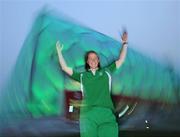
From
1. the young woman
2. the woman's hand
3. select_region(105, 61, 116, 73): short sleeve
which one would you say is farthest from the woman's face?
the woman's hand

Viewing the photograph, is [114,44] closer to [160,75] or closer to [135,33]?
[135,33]

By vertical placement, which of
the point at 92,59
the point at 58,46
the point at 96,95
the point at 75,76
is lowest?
the point at 96,95

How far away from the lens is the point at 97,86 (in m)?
3.04

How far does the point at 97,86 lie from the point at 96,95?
0.24 ft

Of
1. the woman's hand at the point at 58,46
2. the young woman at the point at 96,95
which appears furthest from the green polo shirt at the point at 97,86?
the woman's hand at the point at 58,46

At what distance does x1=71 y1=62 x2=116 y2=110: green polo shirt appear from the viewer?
3.03 m

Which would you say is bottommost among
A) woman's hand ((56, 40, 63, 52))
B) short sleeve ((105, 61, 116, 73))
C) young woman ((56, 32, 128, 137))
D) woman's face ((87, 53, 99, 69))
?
young woman ((56, 32, 128, 137))

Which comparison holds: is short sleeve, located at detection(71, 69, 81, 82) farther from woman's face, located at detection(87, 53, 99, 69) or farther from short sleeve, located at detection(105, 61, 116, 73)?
short sleeve, located at detection(105, 61, 116, 73)

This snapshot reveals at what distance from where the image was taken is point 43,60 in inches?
119

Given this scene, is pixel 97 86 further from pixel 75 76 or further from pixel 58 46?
pixel 58 46

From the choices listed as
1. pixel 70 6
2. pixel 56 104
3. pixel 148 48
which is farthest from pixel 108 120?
pixel 70 6

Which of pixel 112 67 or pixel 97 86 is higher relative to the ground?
pixel 112 67

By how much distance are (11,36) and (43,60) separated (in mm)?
322

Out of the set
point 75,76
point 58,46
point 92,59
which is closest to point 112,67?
point 92,59
